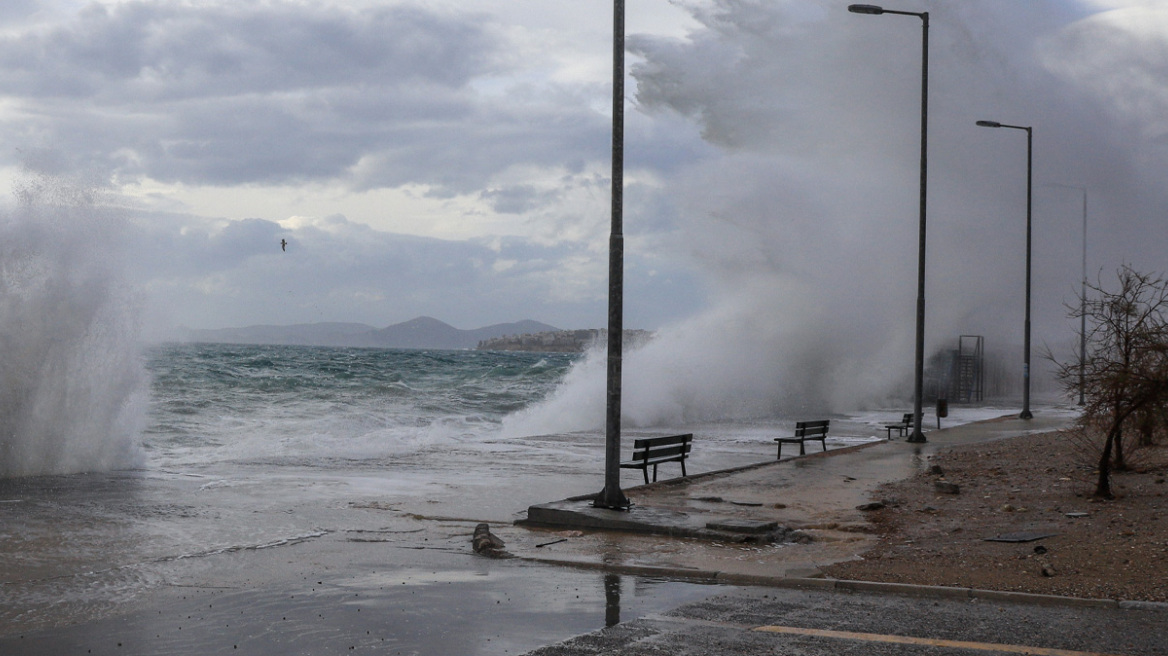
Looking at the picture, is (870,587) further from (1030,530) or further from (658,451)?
(658,451)

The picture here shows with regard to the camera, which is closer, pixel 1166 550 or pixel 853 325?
pixel 1166 550

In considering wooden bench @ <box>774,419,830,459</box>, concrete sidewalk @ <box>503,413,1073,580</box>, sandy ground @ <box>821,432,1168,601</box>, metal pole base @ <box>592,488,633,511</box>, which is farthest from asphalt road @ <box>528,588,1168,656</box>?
wooden bench @ <box>774,419,830,459</box>

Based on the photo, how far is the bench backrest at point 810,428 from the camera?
21.8m

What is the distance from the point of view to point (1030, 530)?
1126 centimetres

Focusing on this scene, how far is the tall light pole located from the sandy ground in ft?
9.99

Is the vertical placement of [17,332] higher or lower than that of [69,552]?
higher

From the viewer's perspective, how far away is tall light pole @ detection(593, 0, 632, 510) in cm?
1269

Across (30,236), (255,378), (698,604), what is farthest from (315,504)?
(255,378)

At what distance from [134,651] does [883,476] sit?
13341 millimetres

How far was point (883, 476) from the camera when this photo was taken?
1758 centimetres

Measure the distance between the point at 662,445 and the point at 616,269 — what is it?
18.3 feet

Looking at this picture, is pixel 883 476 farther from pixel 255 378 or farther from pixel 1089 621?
pixel 255 378

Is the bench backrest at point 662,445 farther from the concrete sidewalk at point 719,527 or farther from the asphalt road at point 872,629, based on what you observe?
the asphalt road at point 872,629

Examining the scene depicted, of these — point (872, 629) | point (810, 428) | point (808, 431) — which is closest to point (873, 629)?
point (872, 629)
